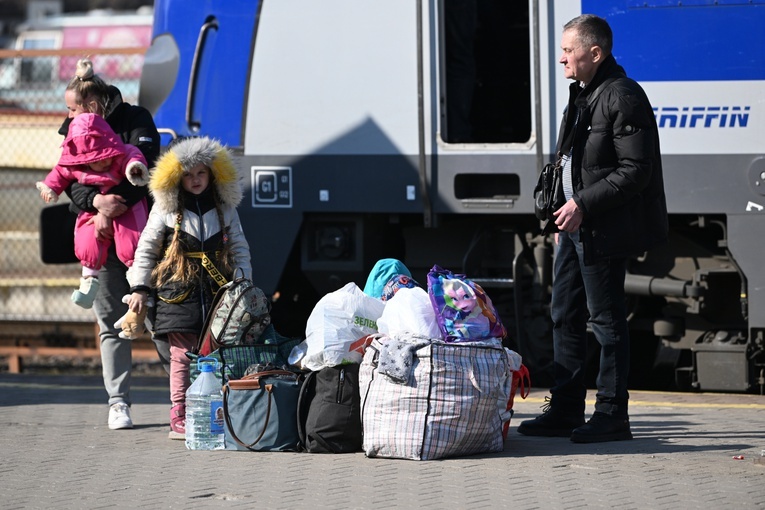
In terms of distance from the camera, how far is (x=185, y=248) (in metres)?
6.25

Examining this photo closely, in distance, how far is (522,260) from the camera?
25.5 feet

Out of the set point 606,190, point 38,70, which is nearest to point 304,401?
point 606,190

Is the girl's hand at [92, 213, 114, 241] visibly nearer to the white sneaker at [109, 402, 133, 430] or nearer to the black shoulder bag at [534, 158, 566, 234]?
the white sneaker at [109, 402, 133, 430]

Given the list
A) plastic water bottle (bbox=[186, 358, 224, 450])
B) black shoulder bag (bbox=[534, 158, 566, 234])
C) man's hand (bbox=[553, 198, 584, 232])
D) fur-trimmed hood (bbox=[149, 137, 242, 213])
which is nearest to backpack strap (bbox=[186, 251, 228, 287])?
fur-trimmed hood (bbox=[149, 137, 242, 213])

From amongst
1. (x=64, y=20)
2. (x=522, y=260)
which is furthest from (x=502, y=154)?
(x=64, y=20)

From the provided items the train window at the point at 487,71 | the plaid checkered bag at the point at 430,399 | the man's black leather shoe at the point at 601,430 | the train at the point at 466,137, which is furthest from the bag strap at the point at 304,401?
the train window at the point at 487,71

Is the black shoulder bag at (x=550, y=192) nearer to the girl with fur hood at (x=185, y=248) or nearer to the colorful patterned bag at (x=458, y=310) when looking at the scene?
the colorful patterned bag at (x=458, y=310)

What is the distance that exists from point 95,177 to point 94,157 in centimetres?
11

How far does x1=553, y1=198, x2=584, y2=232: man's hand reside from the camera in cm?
567

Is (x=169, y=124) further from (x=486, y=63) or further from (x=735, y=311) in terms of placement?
(x=735, y=311)

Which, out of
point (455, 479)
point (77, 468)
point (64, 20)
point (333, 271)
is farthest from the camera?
point (64, 20)

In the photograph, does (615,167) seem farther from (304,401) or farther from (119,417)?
(119,417)

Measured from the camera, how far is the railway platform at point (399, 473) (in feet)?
16.3

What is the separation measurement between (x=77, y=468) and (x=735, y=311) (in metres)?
3.85
